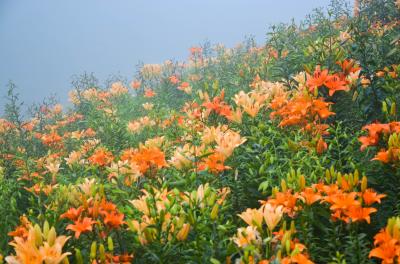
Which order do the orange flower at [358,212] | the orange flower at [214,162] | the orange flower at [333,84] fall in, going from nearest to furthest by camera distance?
the orange flower at [358,212], the orange flower at [214,162], the orange flower at [333,84]

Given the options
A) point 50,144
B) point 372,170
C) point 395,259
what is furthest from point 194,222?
point 50,144

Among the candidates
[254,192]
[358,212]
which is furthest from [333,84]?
[358,212]

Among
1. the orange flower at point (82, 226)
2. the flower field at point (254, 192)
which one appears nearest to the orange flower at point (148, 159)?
the flower field at point (254, 192)

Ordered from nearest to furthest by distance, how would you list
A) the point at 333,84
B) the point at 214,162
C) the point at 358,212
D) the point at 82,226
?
the point at 358,212
the point at 82,226
the point at 214,162
the point at 333,84

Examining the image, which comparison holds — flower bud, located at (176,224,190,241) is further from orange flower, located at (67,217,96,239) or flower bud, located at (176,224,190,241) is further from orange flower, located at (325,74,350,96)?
orange flower, located at (325,74,350,96)

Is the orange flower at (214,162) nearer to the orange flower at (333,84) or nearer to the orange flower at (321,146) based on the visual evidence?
the orange flower at (321,146)

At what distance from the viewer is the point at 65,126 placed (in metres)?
8.54

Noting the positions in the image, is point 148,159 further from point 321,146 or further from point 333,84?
point 333,84

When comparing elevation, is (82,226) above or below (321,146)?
below

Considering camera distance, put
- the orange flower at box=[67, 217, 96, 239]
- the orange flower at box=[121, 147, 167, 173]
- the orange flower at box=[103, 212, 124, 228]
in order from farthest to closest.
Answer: the orange flower at box=[121, 147, 167, 173] → the orange flower at box=[103, 212, 124, 228] → the orange flower at box=[67, 217, 96, 239]

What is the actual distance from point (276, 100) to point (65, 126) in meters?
6.19

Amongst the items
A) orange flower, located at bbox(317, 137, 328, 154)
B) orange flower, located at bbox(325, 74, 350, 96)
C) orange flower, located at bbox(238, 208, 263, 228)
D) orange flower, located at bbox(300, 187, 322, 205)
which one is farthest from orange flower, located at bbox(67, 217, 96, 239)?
orange flower, located at bbox(325, 74, 350, 96)

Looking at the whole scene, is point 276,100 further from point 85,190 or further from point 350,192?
point 85,190

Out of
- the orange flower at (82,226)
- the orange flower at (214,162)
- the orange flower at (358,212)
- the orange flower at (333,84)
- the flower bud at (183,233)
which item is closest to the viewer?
the orange flower at (358,212)
